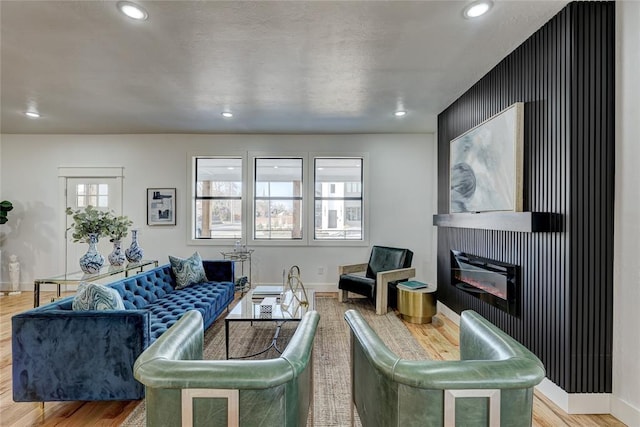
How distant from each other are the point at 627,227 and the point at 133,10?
11.1ft

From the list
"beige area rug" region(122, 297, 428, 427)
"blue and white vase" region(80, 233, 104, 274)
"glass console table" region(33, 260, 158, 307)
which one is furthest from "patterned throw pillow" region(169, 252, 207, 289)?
"blue and white vase" region(80, 233, 104, 274)

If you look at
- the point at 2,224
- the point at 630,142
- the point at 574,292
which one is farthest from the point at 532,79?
the point at 2,224

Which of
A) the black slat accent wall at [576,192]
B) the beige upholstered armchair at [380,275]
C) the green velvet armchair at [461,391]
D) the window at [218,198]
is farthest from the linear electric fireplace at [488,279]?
the window at [218,198]

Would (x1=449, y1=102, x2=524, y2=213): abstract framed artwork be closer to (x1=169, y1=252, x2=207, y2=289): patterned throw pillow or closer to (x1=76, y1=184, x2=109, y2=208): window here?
(x1=169, y1=252, x2=207, y2=289): patterned throw pillow

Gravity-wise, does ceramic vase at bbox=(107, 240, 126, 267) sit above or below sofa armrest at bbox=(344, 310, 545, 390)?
above

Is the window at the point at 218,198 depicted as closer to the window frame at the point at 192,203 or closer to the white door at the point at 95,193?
the window frame at the point at 192,203

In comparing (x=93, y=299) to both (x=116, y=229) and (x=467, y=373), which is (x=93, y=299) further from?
(x=467, y=373)

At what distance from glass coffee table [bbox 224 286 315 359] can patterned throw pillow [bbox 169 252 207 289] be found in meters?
0.86

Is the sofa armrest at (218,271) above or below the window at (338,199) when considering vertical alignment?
below

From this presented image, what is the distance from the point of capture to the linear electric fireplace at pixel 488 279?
8.78ft

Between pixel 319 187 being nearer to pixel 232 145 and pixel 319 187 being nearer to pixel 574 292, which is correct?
pixel 232 145

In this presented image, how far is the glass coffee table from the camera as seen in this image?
282 cm

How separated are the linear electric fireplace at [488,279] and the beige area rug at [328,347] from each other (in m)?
0.81

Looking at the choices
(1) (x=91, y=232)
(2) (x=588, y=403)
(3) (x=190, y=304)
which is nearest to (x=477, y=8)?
(2) (x=588, y=403)
